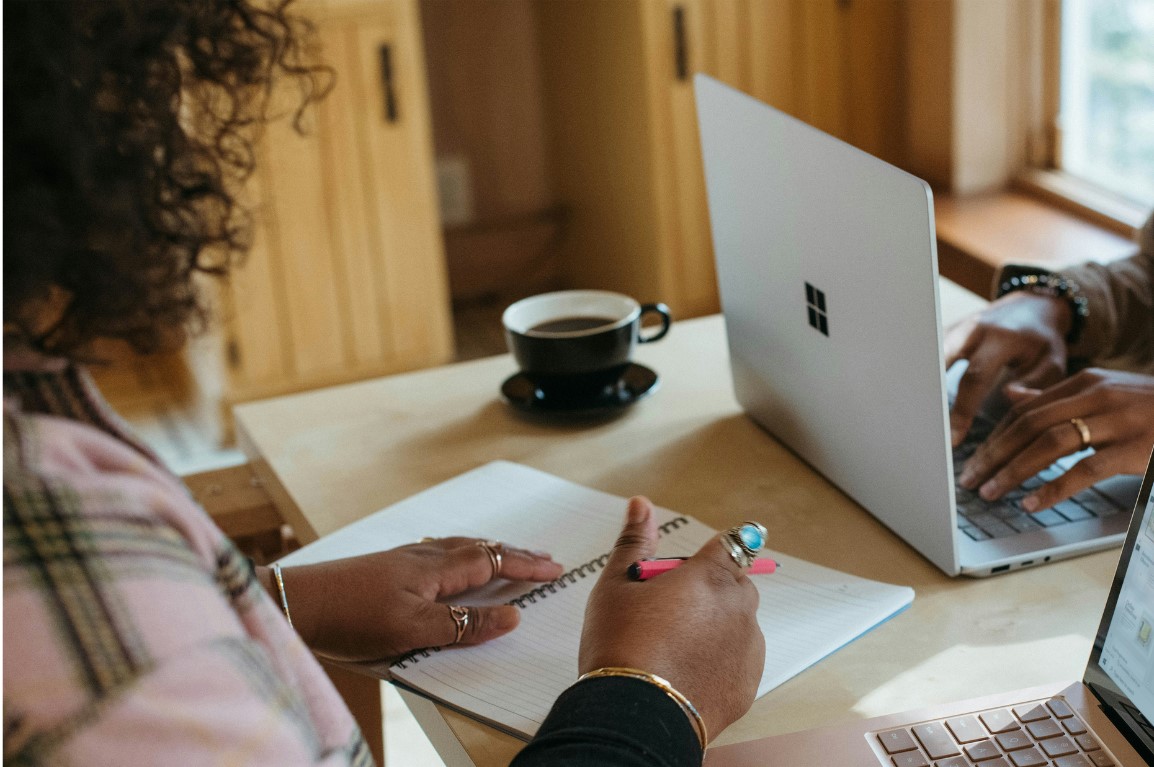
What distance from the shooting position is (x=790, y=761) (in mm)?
688

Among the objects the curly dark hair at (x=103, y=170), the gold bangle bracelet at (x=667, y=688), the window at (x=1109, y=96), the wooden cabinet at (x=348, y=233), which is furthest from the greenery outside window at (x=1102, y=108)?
the curly dark hair at (x=103, y=170)

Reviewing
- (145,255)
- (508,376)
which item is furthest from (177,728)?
(508,376)

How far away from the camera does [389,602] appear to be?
0.83 m

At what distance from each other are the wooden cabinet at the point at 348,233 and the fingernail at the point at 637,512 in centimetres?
183

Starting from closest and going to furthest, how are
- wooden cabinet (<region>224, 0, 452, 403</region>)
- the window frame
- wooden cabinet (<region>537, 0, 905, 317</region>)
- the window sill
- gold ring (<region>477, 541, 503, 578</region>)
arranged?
gold ring (<region>477, 541, 503, 578</region>) → the window sill → the window frame → wooden cabinet (<region>224, 0, 452, 403</region>) → wooden cabinet (<region>537, 0, 905, 317</region>)

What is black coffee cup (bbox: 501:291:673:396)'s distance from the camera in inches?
45.7

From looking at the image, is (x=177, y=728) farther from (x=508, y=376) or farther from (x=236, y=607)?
(x=508, y=376)

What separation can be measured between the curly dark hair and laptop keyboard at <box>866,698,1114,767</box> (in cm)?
46

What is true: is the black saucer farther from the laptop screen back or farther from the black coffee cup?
the laptop screen back

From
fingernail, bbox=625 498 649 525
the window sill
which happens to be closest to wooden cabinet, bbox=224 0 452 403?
the window sill

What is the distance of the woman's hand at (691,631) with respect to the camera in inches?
27.3

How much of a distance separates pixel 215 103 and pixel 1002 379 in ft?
2.47

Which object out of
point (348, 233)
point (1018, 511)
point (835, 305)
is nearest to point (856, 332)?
point (835, 305)

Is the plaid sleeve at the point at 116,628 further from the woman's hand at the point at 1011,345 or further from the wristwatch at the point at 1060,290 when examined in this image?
the wristwatch at the point at 1060,290
